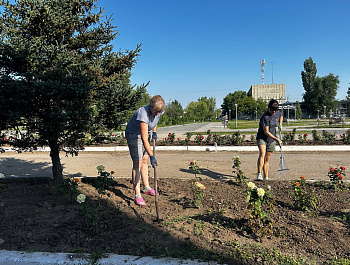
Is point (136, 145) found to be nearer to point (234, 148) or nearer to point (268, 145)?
point (268, 145)

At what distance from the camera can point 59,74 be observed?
12.5ft

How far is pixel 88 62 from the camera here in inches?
164

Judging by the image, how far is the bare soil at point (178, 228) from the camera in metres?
2.53

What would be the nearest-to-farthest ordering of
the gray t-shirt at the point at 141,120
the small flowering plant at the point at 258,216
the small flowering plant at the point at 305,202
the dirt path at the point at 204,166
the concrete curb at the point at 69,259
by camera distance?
the concrete curb at the point at 69,259 → the small flowering plant at the point at 258,216 → the small flowering plant at the point at 305,202 → the gray t-shirt at the point at 141,120 → the dirt path at the point at 204,166

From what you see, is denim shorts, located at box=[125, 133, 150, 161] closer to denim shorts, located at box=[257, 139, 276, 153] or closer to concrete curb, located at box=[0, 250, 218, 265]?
concrete curb, located at box=[0, 250, 218, 265]

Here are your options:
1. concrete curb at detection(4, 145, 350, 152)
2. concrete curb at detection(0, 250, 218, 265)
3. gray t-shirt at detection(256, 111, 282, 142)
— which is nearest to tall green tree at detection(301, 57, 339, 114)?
concrete curb at detection(4, 145, 350, 152)

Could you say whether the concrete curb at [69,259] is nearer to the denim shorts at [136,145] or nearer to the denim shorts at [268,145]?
the denim shorts at [136,145]

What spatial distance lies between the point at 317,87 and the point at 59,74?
7667 centimetres

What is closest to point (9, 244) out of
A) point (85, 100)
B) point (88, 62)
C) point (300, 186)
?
point (85, 100)

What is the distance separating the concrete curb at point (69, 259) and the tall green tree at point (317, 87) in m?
76.5

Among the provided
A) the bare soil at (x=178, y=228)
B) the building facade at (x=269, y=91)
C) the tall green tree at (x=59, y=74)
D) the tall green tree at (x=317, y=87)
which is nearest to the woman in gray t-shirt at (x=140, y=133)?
the bare soil at (x=178, y=228)

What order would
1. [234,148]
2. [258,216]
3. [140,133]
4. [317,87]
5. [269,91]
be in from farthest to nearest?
[269,91], [317,87], [234,148], [140,133], [258,216]

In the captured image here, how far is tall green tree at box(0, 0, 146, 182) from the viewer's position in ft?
12.1

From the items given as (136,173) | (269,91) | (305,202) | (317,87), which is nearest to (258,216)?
(305,202)
